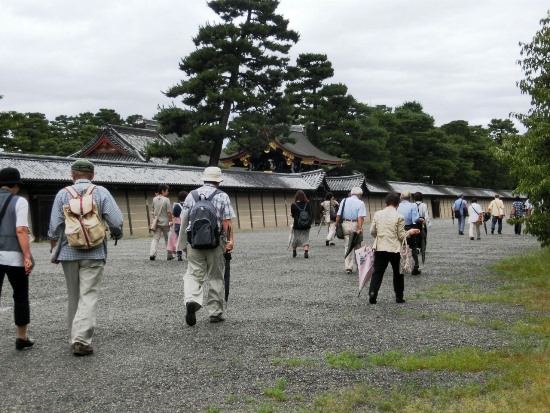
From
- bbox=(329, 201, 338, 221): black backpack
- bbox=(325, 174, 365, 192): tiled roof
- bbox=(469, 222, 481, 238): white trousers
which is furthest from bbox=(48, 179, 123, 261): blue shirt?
bbox=(325, 174, 365, 192): tiled roof

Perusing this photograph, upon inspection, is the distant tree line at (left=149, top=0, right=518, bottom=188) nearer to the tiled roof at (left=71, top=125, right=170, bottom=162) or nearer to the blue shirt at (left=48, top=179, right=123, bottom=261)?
the tiled roof at (left=71, top=125, right=170, bottom=162)

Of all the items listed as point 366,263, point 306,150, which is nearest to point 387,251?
point 366,263

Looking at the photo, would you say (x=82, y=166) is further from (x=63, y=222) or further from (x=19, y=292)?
(x=19, y=292)

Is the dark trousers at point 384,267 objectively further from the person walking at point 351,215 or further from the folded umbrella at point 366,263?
the person walking at point 351,215

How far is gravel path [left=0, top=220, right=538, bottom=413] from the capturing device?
452cm

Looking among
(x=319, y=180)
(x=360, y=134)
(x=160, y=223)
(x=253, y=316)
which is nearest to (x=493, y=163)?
(x=360, y=134)

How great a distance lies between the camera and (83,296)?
18.8 ft

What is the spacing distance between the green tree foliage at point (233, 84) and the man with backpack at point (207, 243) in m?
28.6

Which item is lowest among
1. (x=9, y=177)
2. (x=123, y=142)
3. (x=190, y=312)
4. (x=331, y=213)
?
(x=190, y=312)

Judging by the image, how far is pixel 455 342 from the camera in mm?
6012

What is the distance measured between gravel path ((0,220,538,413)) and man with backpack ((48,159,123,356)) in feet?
0.91

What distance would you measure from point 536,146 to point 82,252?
8008 mm

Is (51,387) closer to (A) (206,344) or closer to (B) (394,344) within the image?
(A) (206,344)

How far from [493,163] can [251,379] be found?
75.5 meters
